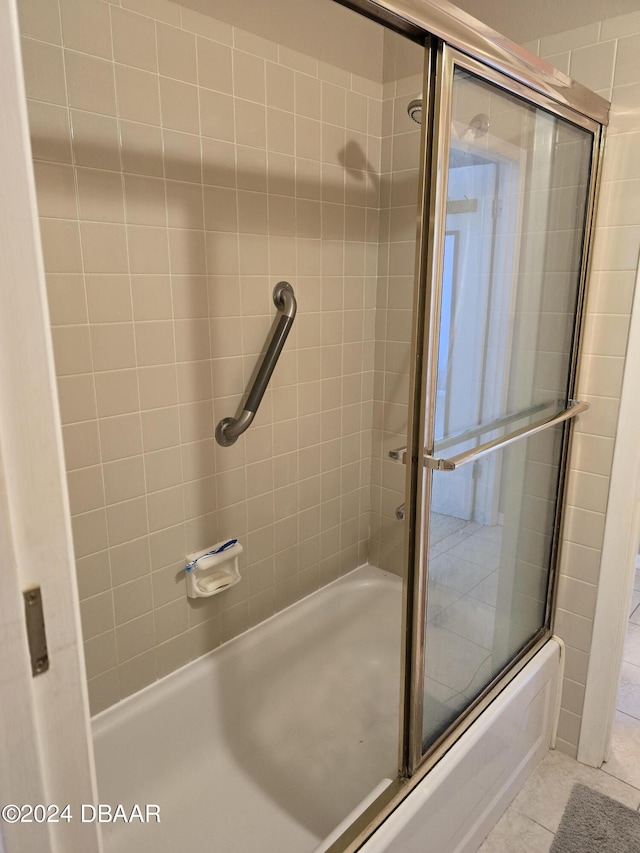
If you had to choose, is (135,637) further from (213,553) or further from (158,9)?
(158,9)

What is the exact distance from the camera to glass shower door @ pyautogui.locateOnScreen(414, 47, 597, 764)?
42.9 inches

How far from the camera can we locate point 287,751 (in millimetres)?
1643

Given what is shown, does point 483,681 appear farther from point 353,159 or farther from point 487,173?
point 353,159

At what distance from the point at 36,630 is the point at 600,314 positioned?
1478 mm

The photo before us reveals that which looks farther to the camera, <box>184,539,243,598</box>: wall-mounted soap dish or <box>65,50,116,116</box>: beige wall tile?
<box>184,539,243,598</box>: wall-mounted soap dish

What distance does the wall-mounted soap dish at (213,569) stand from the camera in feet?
5.37

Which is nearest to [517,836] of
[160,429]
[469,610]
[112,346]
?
[469,610]

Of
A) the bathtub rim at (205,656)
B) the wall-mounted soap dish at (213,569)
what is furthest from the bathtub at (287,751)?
the wall-mounted soap dish at (213,569)

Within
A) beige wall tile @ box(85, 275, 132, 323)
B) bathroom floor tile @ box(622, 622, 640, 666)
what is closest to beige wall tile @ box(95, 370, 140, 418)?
beige wall tile @ box(85, 275, 132, 323)

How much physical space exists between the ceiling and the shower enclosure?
24cm

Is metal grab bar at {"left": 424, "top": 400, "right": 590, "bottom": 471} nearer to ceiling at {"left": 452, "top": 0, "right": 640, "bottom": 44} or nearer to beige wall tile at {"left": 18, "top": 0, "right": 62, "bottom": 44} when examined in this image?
ceiling at {"left": 452, "top": 0, "right": 640, "bottom": 44}

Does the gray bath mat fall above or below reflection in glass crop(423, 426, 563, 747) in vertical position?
below

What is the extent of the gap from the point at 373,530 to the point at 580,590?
2.76ft

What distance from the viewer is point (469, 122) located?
42.3 inches
